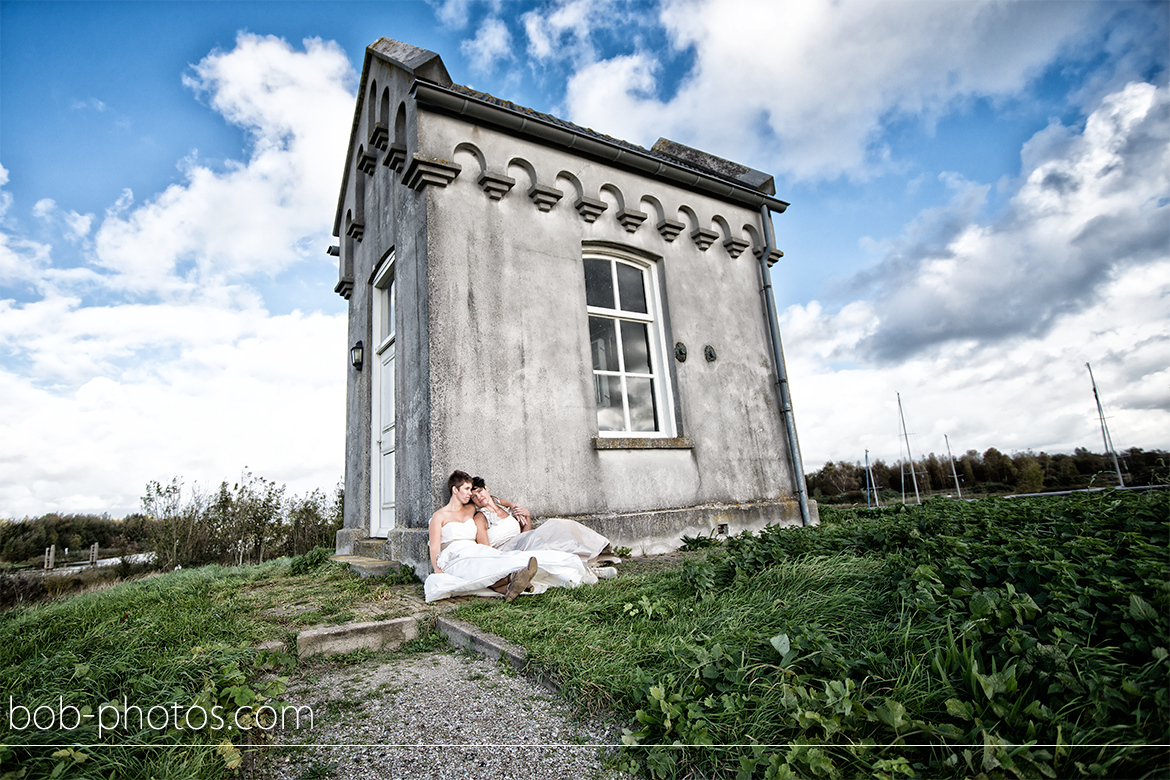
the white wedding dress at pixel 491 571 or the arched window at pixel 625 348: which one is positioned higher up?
the arched window at pixel 625 348

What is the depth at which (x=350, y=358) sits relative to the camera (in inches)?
298

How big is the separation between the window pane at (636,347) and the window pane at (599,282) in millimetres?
340

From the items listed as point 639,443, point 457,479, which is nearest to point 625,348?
point 639,443

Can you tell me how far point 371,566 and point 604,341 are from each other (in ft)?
10.7

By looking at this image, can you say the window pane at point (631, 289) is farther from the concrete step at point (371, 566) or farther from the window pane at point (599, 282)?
the concrete step at point (371, 566)

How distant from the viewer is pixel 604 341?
20.3 ft

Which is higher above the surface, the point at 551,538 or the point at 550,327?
the point at 550,327

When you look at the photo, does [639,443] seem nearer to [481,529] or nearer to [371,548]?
[481,529]

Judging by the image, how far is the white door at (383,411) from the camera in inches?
249

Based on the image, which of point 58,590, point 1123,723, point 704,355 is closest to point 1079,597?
point 1123,723

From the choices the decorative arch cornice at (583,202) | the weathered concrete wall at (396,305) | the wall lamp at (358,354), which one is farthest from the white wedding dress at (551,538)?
the wall lamp at (358,354)

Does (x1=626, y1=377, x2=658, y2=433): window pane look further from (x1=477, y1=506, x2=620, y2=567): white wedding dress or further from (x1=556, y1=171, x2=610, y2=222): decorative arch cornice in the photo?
(x1=556, y1=171, x2=610, y2=222): decorative arch cornice

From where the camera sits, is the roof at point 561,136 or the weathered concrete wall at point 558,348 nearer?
the weathered concrete wall at point 558,348

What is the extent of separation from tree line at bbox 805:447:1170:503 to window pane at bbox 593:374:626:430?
161 inches
